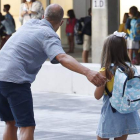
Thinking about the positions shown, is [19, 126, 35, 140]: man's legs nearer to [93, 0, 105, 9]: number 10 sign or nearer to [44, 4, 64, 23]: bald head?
[44, 4, 64, 23]: bald head

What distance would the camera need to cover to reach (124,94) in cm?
554

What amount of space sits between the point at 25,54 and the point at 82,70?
26.5 inches

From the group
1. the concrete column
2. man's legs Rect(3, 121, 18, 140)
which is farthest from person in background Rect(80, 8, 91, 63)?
man's legs Rect(3, 121, 18, 140)

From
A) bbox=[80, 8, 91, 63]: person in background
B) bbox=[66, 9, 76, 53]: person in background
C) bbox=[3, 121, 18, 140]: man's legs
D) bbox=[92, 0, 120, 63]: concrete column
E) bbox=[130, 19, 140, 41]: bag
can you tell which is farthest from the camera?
bbox=[66, 9, 76, 53]: person in background

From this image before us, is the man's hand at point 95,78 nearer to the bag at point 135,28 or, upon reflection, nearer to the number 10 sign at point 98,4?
the number 10 sign at point 98,4

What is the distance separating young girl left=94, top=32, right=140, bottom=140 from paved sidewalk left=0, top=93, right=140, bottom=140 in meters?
2.00

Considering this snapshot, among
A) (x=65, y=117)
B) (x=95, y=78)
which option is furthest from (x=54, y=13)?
(x=65, y=117)

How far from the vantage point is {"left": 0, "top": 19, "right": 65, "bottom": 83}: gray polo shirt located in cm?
545

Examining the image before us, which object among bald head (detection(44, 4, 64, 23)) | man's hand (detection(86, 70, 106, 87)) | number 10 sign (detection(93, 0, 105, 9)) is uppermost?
bald head (detection(44, 4, 64, 23))

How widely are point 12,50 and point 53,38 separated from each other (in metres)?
0.46

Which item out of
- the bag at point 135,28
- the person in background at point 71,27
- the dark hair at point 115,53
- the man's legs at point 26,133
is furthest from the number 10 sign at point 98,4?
the man's legs at point 26,133

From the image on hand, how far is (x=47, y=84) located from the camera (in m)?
12.5

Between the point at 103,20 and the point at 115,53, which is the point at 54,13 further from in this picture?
the point at 103,20

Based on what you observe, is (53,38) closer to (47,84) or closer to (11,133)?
(11,133)
